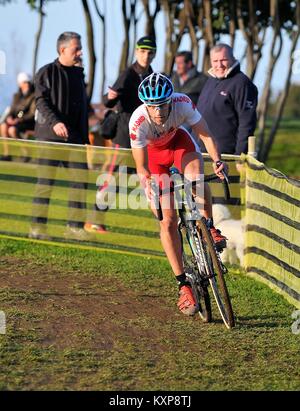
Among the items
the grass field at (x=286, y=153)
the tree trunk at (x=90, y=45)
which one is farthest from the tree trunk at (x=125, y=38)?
the grass field at (x=286, y=153)

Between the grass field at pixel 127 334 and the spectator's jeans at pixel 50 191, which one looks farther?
the spectator's jeans at pixel 50 191

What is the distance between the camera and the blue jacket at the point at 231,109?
11.5m

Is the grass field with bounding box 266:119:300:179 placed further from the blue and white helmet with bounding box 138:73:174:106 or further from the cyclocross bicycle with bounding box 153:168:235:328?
the blue and white helmet with bounding box 138:73:174:106

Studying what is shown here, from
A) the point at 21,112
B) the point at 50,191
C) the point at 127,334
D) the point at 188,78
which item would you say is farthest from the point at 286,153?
the point at 127,334

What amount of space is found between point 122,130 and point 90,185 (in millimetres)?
814

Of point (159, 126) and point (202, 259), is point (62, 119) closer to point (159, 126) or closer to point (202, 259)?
point (159, 126)

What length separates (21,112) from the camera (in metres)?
21.3

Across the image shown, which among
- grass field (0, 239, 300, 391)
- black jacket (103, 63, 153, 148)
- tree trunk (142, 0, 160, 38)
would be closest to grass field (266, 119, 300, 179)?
tree trunk (142, 0, 160, 38)

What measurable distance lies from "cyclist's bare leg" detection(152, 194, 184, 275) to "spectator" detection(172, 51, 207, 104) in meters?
5.26

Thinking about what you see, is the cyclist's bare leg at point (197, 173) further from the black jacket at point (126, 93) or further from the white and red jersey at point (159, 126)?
the black jacket at point (126, 93)

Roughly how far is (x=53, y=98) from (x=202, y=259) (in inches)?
165

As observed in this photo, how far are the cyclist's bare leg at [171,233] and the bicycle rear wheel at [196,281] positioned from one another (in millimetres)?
90

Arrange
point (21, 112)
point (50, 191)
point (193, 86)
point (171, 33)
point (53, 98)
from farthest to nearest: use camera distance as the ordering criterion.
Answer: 1. point (171, 33)
2. point (21, 112)
3. point (193, 86)
4. point (50, 191)
5. point (53, 98)

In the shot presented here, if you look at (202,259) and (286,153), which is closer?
(202,259)
